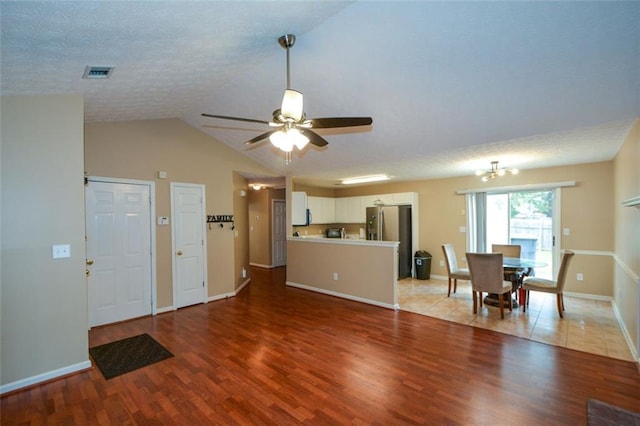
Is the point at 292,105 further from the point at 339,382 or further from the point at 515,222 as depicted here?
the point at 515,222

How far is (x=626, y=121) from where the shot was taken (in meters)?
2.92

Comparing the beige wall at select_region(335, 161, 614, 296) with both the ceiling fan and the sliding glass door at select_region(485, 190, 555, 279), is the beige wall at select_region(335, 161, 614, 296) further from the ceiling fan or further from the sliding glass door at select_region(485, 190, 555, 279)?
the ceiling fan

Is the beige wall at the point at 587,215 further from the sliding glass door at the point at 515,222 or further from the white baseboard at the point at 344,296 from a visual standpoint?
the white baseboard at the point at 344,296

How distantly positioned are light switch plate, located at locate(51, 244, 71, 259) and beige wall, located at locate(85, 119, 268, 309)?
5.06ft

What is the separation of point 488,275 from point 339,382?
279cm

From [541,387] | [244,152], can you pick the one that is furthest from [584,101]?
→ [244,152]

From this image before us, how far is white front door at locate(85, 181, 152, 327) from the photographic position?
3916 mm

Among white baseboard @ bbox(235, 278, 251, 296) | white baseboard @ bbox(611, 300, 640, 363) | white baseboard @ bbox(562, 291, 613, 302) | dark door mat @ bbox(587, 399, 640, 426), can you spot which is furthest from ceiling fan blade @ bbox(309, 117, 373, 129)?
white baseboard @ bbox(562, 291, 613, 302)

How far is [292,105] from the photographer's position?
2082 millimetres

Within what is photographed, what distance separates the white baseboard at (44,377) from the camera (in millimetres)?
2489

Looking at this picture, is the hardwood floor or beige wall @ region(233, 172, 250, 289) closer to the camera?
the hardwood floor

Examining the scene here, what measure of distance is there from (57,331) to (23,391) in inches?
19.6

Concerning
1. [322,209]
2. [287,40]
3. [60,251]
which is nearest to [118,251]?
[60,251]

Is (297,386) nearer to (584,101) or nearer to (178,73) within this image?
(178,73)
